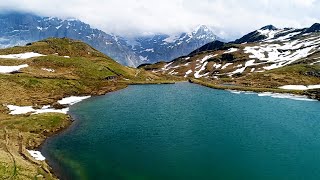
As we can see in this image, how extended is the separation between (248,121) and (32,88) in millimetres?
92663

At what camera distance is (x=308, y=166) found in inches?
2689

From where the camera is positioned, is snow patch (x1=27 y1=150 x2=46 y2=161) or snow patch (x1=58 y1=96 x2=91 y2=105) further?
snow patch (x1=58 y1=96 x2=91 y2=105)

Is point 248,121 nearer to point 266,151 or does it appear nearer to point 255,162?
point 266,151

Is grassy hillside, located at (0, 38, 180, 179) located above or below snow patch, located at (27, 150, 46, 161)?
above

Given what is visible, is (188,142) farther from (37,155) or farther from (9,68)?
(9,68)

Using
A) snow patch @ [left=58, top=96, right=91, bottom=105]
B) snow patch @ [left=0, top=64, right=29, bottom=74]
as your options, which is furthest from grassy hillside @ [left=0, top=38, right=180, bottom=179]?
snow patch @ [left=0, top=64, right=29, bottom=74]

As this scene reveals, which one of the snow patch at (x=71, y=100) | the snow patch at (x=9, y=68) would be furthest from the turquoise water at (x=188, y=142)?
the snow patch at (x=9, y=68)

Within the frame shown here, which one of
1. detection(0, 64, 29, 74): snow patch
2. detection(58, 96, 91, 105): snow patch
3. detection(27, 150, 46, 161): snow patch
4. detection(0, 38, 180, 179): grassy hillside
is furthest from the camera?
detection(0, 64, 29, 74): snow patch

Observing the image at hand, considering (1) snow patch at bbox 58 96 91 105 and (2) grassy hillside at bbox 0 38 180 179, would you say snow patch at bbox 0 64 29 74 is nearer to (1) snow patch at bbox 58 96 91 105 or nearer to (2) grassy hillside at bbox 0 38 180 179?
(2) grassy hillside at bbox 0 38 180 179

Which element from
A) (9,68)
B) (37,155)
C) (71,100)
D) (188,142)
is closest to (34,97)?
(71,100)

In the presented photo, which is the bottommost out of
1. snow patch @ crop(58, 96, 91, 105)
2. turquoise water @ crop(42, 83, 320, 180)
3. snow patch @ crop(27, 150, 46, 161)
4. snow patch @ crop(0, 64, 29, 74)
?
snow patch @ crop(27, 150, 46, 161)

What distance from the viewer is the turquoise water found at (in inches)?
2594

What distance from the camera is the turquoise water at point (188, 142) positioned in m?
65.9

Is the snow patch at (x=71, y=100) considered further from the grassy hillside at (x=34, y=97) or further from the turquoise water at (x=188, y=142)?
the turquoise water at (x=188, y=142)
